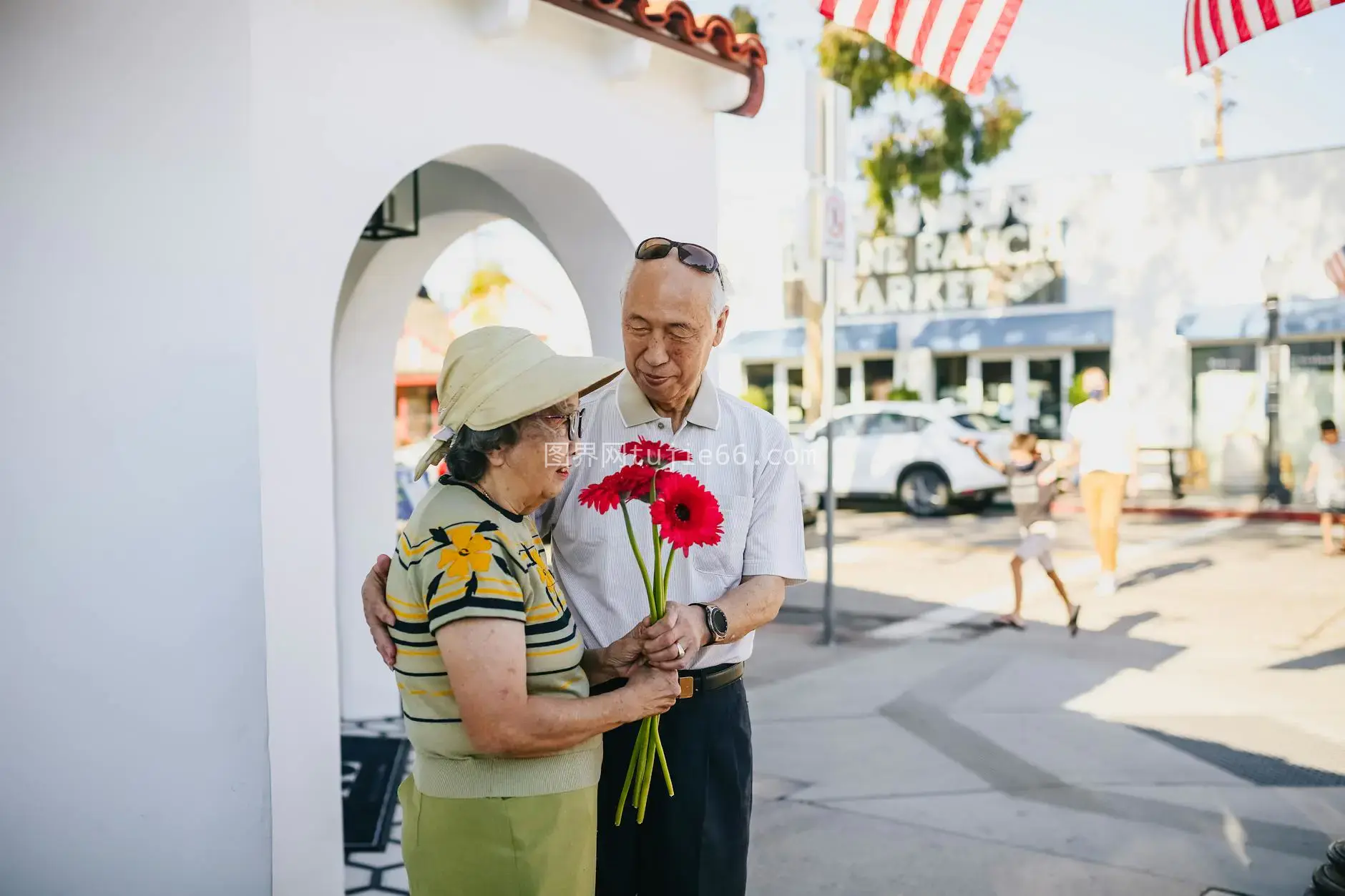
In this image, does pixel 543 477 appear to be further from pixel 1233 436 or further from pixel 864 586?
pixel 1233 436

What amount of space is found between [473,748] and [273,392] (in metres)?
1.58

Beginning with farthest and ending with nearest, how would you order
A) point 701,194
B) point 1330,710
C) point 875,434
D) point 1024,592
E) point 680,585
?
point 875,434 < point 1024,592 < point 1330,710 < point 701,194 < point 680,585

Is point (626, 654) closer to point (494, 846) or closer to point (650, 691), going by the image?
point (650, 691)

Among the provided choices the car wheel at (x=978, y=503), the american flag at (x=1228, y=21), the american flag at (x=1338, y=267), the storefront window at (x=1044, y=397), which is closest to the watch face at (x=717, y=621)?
the american flag at (x=1228, y=21)

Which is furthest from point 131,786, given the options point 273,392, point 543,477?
point 543,477

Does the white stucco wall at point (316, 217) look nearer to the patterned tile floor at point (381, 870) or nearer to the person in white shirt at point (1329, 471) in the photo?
the patterned tile floor at point (381, 870)

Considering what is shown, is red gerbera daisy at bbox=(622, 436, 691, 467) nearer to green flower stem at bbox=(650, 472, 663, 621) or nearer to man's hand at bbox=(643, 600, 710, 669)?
green flower stem at bbox=(650, 472, 663, 621)

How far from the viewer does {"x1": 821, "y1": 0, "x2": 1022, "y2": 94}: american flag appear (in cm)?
345

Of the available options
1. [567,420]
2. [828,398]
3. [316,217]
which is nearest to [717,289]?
[567,420]

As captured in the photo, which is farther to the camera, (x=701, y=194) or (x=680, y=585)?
(x=701, y=194)

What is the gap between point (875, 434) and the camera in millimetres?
16703

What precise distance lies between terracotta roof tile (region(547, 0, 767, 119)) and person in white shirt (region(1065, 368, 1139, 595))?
5190 millimetres

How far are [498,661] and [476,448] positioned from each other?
40cm

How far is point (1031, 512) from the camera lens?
7.98m
